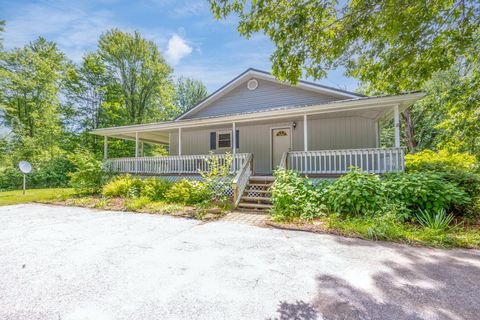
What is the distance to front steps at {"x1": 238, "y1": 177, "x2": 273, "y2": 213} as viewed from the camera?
7074 millimetres

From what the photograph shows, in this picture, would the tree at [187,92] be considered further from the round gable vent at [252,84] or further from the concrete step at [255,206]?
the concrete step at [255,206]

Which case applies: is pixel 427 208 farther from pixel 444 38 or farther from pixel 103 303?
pixel 103 303

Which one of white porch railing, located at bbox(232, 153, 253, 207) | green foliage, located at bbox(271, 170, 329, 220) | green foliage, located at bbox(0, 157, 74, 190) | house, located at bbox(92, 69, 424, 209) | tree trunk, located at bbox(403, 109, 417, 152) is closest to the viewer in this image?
green foliage, located at bbox(271, 170, 329, 220)

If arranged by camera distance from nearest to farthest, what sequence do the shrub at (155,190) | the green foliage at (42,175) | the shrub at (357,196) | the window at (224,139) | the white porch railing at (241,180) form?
the shrub at (357,196)
the white porch railing at (241,180)
the shrub at (155,190)
the window at (224,139)
the green foliage at (42,175)

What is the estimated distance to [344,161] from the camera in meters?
7.87

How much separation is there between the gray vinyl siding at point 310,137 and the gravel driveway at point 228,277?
6.25 m

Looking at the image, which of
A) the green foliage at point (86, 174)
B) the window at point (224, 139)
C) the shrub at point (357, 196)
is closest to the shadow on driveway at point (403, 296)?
the shrub at point (357, 196)

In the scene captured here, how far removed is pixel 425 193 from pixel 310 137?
17.8 ft

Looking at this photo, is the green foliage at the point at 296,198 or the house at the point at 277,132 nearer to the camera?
the green foliage at the point at 296,198

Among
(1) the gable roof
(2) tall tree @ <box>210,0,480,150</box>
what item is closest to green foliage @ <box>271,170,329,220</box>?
(2) tall tree @ <box>210,0,480,150</box>

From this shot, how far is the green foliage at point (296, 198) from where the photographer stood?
19.4ft

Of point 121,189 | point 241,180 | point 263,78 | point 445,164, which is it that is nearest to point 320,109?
point 241,180

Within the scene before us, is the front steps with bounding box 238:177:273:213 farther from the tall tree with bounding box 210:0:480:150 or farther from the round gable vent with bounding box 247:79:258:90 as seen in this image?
the round gable vent with bounding box 247:79:258:90

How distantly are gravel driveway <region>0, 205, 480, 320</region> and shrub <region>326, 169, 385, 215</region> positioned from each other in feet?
4.55
